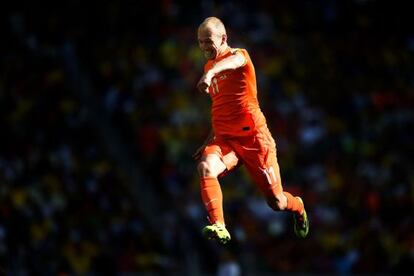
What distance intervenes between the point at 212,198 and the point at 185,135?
1001 cm

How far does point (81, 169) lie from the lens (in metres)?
20.1

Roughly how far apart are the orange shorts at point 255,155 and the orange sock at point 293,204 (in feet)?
1.17

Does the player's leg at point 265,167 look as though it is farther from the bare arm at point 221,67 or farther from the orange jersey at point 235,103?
the bare arm at point 221,67

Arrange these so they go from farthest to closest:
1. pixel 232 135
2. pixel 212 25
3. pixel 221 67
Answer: pixel 232 135
pixel 212 25
pixel 221 67

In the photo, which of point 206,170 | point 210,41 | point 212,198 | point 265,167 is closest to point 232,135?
point 265,167

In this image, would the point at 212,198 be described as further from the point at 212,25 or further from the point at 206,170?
the point at 212,25

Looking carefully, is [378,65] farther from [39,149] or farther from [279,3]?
[39,149]

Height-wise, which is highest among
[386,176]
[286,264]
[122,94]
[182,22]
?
[182,22]

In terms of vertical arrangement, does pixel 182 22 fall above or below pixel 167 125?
above

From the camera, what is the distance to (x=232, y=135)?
9961 millimetres

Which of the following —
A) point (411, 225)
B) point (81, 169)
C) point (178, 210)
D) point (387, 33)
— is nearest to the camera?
point (411, 225)

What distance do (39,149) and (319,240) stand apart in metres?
6.29

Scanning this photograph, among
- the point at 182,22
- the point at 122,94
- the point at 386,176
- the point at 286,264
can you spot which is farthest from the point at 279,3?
the point at 286,264

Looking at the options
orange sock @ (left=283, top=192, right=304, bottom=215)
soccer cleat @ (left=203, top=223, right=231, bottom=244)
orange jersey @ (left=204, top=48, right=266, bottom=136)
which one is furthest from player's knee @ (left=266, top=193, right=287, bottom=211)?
soccer cleat @ (left=203, top=223, right=231, bottom=244)
